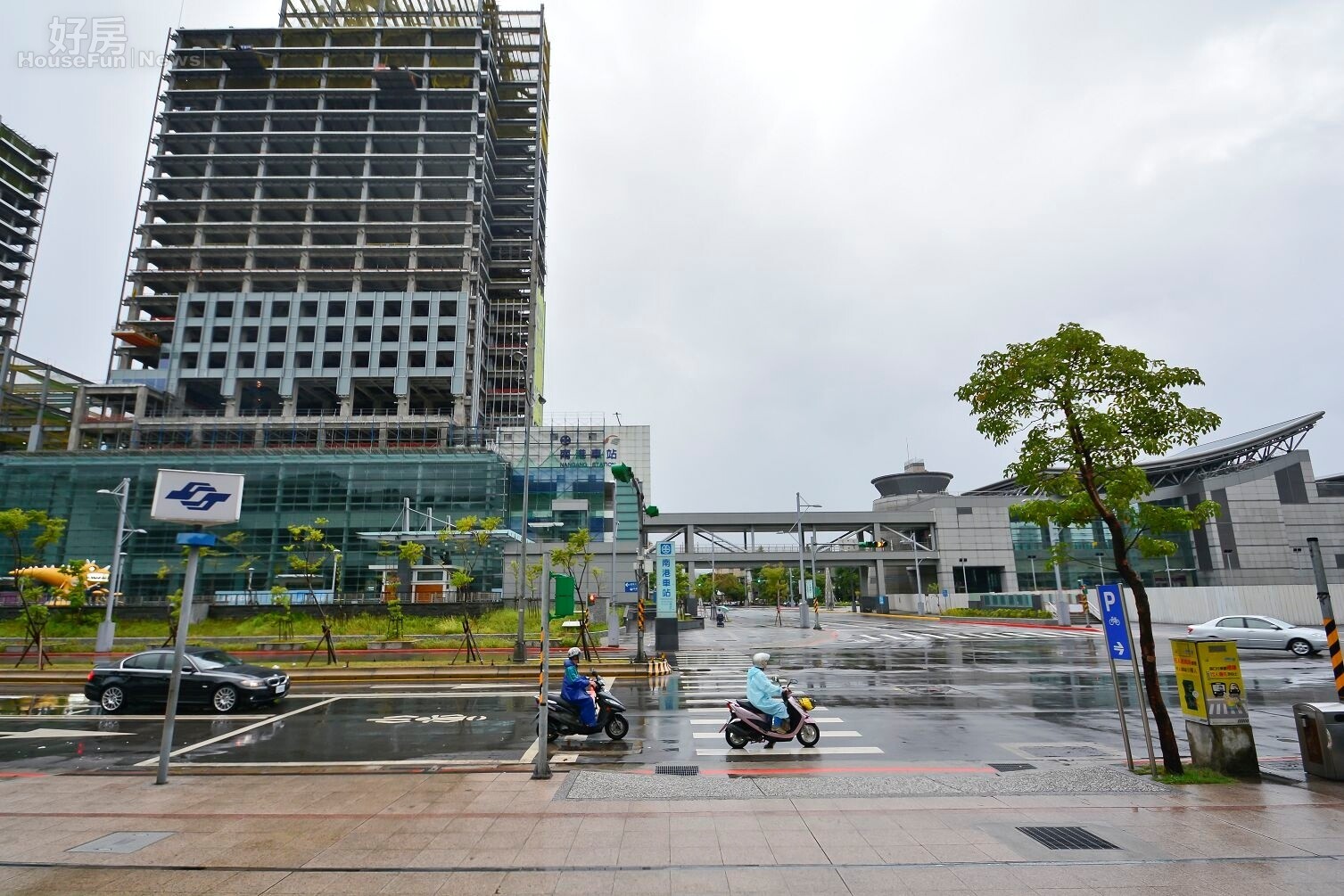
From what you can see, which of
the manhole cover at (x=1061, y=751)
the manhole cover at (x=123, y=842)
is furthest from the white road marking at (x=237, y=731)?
the manhole cover at (x=1061, y=751)

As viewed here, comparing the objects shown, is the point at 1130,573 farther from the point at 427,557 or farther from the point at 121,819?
the point at 427,557

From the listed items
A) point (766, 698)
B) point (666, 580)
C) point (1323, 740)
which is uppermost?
point (666, 580)

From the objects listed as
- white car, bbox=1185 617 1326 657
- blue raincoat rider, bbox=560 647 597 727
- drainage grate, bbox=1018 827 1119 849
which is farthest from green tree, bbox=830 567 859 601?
drainage grate, bbox=1018 827 1119 849

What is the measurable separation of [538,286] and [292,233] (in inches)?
1320

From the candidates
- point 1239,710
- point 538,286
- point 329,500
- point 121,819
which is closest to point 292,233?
point 538,286

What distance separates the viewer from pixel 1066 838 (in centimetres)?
698

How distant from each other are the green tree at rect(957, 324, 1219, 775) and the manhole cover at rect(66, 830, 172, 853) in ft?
37.5

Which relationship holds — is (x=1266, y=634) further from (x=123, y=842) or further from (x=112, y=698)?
(x=112, y=698)

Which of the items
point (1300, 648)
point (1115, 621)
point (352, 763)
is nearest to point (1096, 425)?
point (1115, 621)

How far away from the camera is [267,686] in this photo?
16.3 m

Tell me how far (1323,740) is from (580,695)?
11.0 m

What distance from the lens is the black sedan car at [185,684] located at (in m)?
15.9

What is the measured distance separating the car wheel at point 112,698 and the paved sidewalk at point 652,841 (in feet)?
27.6

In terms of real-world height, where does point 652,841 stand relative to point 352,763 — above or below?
above
